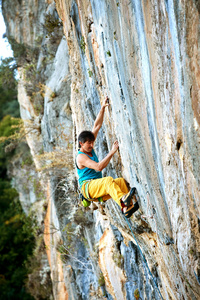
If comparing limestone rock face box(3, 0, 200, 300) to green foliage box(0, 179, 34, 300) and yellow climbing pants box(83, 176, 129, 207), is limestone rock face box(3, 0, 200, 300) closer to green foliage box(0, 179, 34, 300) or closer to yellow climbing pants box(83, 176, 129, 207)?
yellow climbing pants box(83, 176, 129, 207)

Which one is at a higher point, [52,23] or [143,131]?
[52,23]

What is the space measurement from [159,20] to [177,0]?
37 centimetres

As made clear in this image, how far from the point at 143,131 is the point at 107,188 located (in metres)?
1.11

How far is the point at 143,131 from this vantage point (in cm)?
385

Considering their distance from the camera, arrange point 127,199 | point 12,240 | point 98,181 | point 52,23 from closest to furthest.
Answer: point 127,199 < point 98,181 < point 52,23 < point 12,240

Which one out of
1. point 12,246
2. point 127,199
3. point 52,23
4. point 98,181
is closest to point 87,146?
point 98,181

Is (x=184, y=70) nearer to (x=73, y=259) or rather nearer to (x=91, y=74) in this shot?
(x=91, y=74)

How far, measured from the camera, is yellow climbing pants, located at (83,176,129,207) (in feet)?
14.2

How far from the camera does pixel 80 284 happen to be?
880cm

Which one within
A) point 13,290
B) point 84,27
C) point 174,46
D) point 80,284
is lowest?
point 13,290

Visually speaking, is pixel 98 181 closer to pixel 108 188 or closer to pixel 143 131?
pixel 108 188

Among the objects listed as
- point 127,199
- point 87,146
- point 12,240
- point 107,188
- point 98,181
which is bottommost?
point 12,240

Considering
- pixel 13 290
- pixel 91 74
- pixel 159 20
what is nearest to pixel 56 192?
pixel 91 74

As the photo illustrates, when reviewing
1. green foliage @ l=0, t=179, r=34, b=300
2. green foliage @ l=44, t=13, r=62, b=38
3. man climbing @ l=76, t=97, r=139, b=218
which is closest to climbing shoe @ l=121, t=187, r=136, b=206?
man climbing @ l=76, t=97, r=139, b=218
